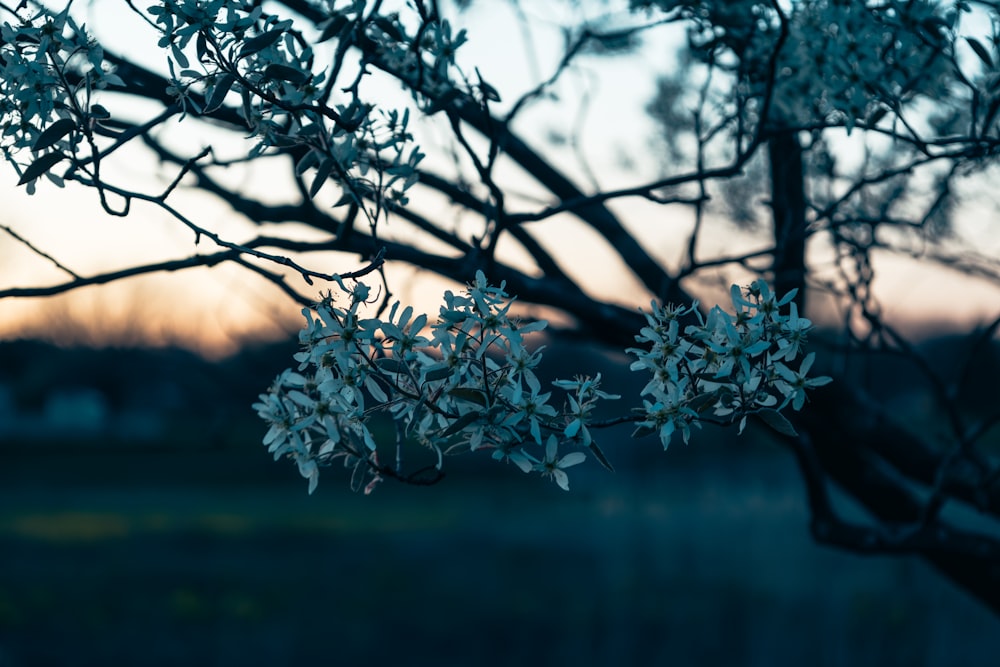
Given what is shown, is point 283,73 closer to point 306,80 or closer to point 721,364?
point 306,80

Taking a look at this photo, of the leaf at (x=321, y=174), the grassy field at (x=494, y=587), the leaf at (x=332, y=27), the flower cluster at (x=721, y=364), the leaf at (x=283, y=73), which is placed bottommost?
the grassy field at (x=494, y=587)

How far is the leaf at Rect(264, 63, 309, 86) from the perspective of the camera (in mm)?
2387

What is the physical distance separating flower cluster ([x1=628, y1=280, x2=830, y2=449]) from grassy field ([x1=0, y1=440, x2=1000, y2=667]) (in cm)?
1399

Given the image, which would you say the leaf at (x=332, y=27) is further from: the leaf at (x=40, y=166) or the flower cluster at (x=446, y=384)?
the flower cluster at (x=446, y=384)

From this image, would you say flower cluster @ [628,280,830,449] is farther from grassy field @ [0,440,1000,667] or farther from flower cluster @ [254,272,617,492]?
grassy field @ [0,440,1000,667]

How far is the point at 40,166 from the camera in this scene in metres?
2.46

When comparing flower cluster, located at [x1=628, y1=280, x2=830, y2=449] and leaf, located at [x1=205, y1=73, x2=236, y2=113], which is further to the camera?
leaf, located at [x1=205, y1=73, x2=236, y2=113]

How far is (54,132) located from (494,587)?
1840 centimetres

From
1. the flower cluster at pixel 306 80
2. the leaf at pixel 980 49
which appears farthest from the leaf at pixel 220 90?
the leaf at pixel 980 49

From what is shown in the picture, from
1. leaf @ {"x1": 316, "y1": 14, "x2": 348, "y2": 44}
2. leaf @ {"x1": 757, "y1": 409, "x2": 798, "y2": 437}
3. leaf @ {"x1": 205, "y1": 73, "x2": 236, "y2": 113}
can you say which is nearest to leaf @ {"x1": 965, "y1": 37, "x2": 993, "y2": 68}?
leaf @ {"x1": 757, "y1": 409, "x2": 798, "y2": 437}

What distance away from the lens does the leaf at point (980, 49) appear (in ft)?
10.9

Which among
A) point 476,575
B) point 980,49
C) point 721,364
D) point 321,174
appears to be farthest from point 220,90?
point 476,575

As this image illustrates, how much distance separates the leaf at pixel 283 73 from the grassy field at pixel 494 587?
47.0ft

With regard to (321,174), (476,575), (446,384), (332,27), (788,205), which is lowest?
(476,575)
